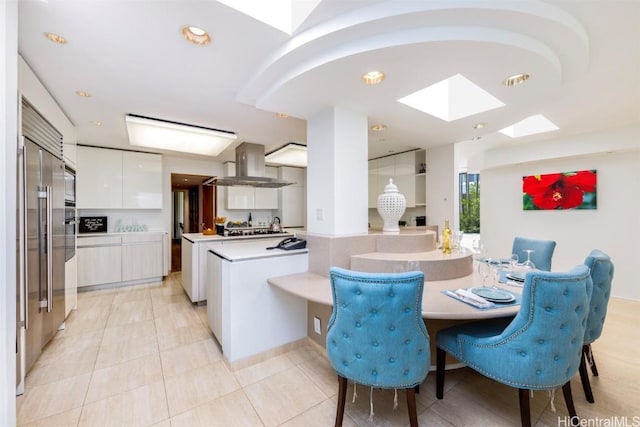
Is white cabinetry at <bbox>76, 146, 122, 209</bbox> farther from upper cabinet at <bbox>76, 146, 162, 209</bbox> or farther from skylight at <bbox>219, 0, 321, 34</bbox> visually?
skylight at <bbox>219, 0, 321, 34</bbox>

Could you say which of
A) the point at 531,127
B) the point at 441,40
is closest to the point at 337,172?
the point at 441,40

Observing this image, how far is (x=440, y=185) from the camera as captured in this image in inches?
154

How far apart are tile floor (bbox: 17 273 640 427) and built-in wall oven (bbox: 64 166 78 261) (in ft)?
2.94

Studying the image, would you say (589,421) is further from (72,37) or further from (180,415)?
(72,37)

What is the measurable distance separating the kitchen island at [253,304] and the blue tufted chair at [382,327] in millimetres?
1035

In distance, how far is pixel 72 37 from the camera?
5.36 ft

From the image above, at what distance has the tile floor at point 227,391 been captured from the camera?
162cm

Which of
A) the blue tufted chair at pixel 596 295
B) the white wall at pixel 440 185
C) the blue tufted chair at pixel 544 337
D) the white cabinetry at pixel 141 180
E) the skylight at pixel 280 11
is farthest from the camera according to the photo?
the white cabinetry at pixel 141 180

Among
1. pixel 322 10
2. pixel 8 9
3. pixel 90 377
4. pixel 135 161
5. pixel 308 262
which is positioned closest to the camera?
pixel 8 9

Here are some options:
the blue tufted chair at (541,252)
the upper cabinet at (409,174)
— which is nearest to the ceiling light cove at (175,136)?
the upper cabinet at (409,174)

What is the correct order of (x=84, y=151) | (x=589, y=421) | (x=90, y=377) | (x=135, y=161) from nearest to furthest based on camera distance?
(x=589, y=421) < (x=90, y=377) < (x=84, y=151) < (x=135, y=161)

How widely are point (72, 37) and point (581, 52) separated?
3.25 m

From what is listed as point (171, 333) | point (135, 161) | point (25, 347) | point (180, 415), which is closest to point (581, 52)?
point (180, 415)

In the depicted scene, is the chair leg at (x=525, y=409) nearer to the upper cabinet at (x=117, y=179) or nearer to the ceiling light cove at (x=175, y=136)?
the ceiling light cove at (x=175, y=136)
